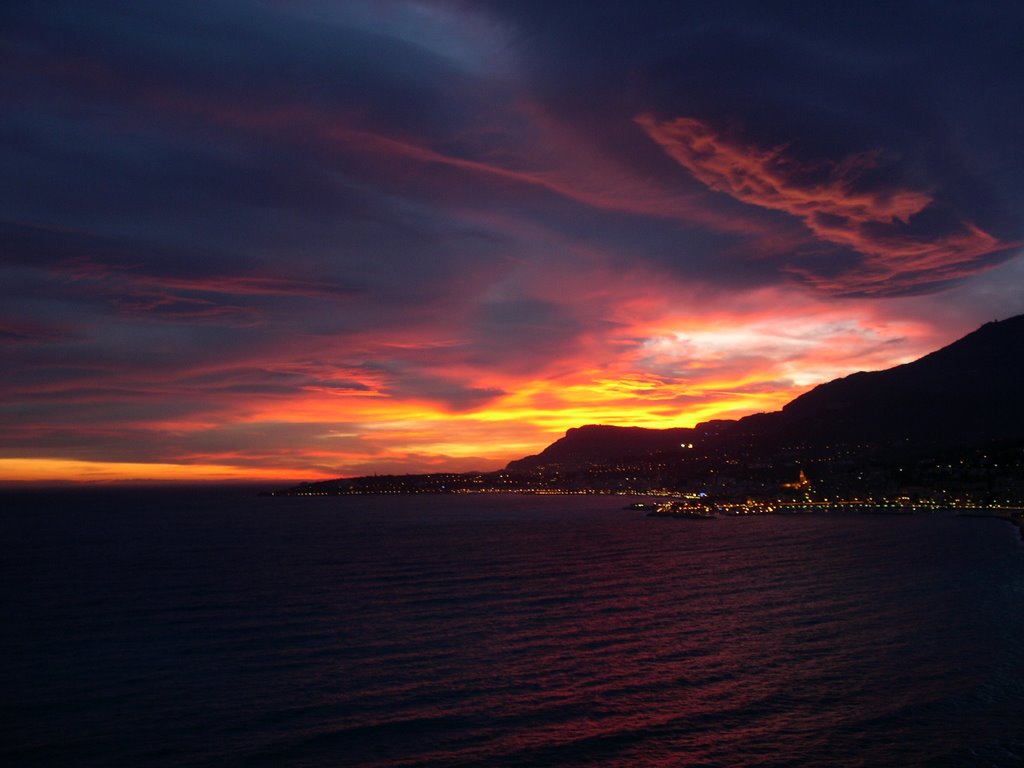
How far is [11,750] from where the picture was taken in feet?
92.6

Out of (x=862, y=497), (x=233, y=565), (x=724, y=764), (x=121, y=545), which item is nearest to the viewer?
(x=724, y=764)

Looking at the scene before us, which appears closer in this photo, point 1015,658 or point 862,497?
point 1015,658

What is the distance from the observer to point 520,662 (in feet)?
129

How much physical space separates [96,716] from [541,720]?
18598 millimetres

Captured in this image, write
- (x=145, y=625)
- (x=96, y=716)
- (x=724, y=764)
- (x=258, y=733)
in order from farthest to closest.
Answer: (x=145, y=625)
(x=96, y=716)
(x=258, y=733)
(x=724, y=764)

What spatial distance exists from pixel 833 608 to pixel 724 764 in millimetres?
29835

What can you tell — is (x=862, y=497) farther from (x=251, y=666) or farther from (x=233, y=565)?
(x=251, y=666)

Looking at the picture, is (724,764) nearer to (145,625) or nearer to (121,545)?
(145,625)

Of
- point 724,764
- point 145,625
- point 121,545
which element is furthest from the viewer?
point 121,545

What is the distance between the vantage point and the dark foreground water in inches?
1118

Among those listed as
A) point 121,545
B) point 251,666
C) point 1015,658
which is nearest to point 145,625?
point 251,666

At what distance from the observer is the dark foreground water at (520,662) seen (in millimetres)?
28391

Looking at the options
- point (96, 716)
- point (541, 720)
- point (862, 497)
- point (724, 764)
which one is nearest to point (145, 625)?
point (96, 716)

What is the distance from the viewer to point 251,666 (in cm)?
3959
